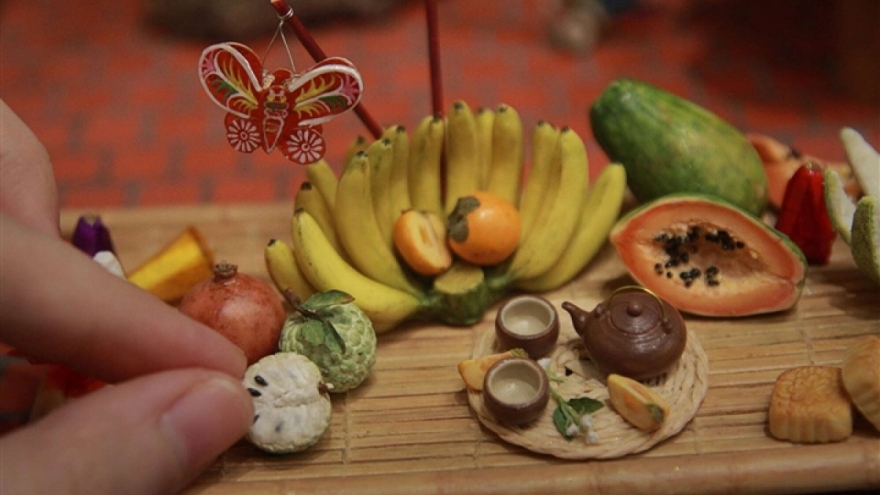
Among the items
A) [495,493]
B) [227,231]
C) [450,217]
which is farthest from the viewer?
[227,231]

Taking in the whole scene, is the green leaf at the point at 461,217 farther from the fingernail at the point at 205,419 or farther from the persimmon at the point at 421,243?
the fingernail at the point at 205,419

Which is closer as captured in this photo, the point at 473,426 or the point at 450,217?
the point at 473,426

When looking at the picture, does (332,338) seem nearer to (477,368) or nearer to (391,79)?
(477,368)

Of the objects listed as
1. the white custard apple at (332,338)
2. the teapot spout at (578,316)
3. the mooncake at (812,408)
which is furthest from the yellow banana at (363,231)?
the mooncake at (812,408)

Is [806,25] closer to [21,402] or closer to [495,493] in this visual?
[495,493]

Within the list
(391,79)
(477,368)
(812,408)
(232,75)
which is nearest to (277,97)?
(232,75)

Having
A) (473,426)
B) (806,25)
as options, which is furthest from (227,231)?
(806,25)
